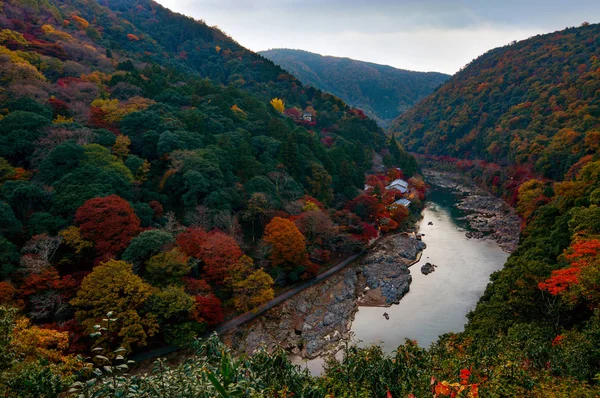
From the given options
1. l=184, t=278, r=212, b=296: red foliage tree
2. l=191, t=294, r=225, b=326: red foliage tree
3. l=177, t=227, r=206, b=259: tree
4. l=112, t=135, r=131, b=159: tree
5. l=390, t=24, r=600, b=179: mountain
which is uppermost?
l=390, t=24, r=600, b=179: mountain

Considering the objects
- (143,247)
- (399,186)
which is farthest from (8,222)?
(399,186)

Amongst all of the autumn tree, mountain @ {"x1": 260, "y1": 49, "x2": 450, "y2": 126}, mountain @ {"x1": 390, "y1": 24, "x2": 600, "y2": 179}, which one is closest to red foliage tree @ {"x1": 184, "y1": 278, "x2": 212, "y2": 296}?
the autumn tree

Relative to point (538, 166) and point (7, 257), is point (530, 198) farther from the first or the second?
point (7, 257)

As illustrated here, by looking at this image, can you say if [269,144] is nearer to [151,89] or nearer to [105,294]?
A: [151,89]

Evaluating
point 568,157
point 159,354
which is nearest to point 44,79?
point 159,354

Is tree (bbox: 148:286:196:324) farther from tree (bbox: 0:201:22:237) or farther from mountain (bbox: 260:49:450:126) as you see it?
mountain (bbox: 260:49:450:126)

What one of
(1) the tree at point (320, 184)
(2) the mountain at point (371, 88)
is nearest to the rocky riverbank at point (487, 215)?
(1) the tree at point (320, 184)
